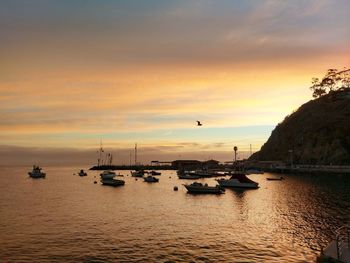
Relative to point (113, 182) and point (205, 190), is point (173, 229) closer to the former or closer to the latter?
point (205, 190)

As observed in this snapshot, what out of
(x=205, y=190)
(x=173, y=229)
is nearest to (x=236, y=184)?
(x=205, y=190)

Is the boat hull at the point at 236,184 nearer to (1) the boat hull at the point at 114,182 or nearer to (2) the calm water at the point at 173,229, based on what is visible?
(2) the calm water at the point at 173,229

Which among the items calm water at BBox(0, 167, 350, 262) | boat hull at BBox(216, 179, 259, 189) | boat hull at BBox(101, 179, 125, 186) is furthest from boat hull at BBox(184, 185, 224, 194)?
boat hull at BBox(101, 179, 125, 186)

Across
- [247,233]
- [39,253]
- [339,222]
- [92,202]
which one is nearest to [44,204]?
[92,202]

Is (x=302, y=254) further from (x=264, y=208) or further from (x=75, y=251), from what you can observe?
(x=264, y=208)

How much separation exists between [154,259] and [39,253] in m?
13.6

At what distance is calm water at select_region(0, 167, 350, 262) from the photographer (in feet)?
139

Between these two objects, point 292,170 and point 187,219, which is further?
point 292,170

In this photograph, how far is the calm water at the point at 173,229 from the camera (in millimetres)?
42344

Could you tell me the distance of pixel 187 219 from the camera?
213ft

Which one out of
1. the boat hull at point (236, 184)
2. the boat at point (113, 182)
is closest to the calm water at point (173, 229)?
the boat hull at point (236, 184)

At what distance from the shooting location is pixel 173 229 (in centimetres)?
5606

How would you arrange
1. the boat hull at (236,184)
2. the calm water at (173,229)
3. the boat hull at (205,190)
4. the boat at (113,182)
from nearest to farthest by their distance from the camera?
1. the calm water at (173,229)
2. the boat hull at (205,190)
3. the boat hull at (236,184)
4. the boat at (113,182)

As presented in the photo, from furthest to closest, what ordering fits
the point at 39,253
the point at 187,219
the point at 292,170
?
the point at 292,170 → the point at 187,219 → the point at 39,253
